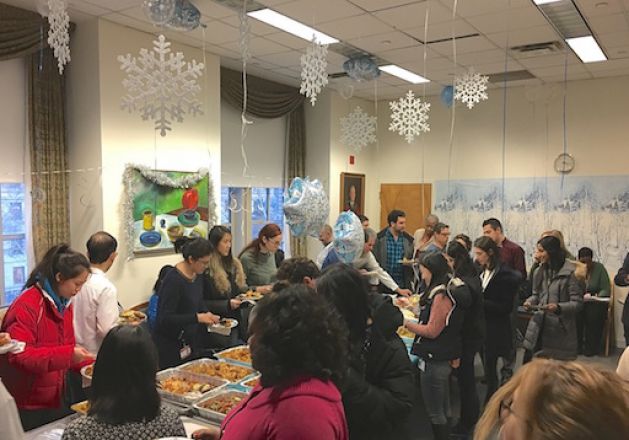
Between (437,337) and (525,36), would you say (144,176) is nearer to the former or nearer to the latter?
(437,337)

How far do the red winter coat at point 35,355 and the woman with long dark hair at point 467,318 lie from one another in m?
2.16

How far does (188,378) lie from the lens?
2.53 m

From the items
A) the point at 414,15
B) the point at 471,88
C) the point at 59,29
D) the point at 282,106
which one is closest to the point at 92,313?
the point at 59,29

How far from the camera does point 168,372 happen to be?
2.51 metres

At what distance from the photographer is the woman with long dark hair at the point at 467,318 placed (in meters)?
3.05

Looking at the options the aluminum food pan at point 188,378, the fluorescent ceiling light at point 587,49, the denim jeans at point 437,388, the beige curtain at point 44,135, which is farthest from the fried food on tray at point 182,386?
the fluorescent ceiling light at point 587,49

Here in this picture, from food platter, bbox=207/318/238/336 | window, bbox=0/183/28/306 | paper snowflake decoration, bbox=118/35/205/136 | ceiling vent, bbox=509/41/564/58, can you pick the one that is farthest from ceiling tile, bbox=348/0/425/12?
window, bbox=0/183/28/306

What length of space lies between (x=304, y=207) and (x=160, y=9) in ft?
5.13

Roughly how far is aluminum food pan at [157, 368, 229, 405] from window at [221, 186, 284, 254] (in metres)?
3.36

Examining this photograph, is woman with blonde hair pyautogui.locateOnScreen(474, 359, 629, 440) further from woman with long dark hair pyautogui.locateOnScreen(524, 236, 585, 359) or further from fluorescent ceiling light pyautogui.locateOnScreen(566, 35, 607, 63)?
fluorescent ceiling light pyautogui.locateOnScreen(566, 35, 607, 63)

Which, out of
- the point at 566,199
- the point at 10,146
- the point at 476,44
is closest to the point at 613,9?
the point at 476,44

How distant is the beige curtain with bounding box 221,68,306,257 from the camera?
564cm

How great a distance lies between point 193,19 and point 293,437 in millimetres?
2958

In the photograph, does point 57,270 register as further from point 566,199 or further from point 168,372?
point 566,199
